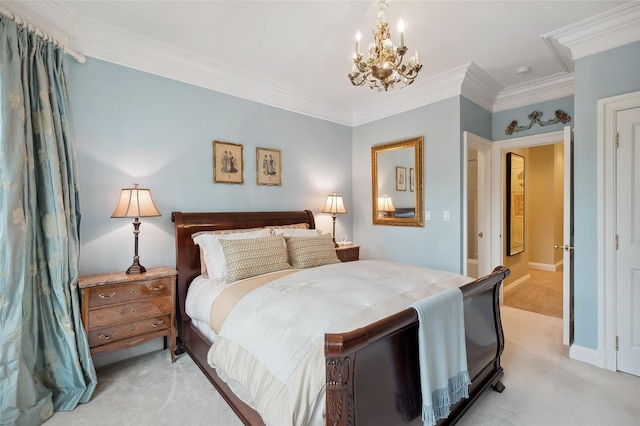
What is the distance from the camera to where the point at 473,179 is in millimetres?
4125

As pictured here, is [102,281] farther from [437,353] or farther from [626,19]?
[626,19]

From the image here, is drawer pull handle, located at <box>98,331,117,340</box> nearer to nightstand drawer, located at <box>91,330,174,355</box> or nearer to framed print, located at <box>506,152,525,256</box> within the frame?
nightstand drawer, located at <box>91,330,174,355</box>

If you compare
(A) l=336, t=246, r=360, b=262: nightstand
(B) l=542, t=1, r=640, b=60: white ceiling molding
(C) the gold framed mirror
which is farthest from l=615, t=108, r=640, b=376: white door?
(A) l=336, t=246, r=360, b=262: nightstand

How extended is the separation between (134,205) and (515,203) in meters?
5.77

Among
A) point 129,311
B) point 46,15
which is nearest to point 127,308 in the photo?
point 129,311

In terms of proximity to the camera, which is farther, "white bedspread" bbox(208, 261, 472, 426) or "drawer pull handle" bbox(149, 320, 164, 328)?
"drawer pull handle" bbox(149, 320, 164, 328)

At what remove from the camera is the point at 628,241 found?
2357 millimetres

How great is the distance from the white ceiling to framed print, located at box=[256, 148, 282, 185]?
0.61 m

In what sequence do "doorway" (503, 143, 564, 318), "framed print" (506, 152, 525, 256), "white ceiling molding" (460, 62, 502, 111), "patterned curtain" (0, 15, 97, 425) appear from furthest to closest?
"doorway" (503, 143, 564, 318) → "framed print" (506, 152, 525, 256) → "white ceiling molding" (460, 62, 502, 111) → "patterned curtain" (0, 15, 97, 425)

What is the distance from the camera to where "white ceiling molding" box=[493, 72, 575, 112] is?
3320 millimetres

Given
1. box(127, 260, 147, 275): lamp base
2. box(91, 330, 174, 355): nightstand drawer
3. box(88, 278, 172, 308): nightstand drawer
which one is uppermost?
box(127, 260, 147, 275): lamp base

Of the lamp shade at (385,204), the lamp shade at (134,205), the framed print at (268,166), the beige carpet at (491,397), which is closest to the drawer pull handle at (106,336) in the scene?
the beige carpet at (491,397)

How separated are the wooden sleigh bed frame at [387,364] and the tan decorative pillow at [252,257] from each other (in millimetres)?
571

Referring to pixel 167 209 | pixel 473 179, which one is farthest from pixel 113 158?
pixel 473 179
